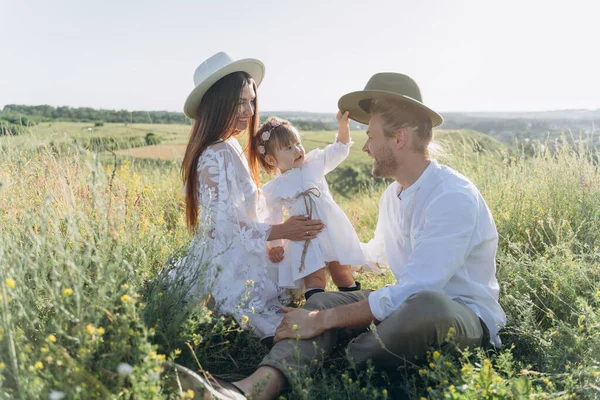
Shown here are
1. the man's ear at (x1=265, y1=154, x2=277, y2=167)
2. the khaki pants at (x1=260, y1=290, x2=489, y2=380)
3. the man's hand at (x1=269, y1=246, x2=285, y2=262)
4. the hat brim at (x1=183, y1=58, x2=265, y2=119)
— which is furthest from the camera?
the man's ear at (x1=265, y1=154, x2=277, y2=167)

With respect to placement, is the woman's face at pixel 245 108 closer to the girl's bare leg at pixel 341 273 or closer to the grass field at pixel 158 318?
the grass field at pixel 158 318

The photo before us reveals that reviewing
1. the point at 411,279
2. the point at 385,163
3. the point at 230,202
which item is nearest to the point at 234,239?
the point at 230,202

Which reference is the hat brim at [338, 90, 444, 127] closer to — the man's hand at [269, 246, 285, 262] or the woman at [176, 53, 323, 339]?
the woman at [176, 53, 323, 339]

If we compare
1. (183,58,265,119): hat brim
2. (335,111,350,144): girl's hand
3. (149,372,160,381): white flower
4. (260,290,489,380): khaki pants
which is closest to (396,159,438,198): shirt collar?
(260,290,489,380): khaki pants

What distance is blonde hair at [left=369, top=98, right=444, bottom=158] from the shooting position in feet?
10.9

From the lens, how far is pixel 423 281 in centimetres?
285

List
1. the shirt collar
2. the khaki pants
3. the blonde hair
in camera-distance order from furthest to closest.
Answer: the blonde hair → the shirt collar → the khaki pants

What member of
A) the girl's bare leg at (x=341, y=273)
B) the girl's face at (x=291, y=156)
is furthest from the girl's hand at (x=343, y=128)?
the girl's bare leg at (x=341, y=273)

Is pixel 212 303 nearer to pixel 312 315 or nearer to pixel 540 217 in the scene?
pixel 312 315

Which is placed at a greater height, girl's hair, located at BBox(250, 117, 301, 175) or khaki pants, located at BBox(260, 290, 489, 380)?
girl's hair, located at BBox(250, 117, 301, 175)

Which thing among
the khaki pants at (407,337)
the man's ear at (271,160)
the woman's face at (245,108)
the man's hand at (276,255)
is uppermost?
the woman's face at (245,108)

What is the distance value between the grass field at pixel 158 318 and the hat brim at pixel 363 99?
124 centimetres

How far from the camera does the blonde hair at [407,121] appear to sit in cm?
333

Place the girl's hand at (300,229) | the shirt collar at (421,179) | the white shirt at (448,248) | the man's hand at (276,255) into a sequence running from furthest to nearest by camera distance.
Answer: the man's hand at (276,255) → the girl's hand at (300,229) → the shirt collar at (421,179) → the white shirt at (448,248)
